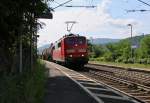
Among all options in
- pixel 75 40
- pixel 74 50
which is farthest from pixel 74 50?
pixel 75 40

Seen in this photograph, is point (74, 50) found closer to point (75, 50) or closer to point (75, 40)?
point (75, 50)

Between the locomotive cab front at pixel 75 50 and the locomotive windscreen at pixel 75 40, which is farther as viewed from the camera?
the locomotive windscreen at pixel 75 40

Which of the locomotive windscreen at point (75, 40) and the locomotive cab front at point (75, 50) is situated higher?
the locomotive windscreen at point (75, 40)

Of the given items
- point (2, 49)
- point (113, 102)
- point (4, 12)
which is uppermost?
point (4, 12)

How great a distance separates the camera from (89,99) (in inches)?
703

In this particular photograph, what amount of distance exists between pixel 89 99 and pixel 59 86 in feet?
18.5

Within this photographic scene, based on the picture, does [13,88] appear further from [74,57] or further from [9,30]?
[74,57]

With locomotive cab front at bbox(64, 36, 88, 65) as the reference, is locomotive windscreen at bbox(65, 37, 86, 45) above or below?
above

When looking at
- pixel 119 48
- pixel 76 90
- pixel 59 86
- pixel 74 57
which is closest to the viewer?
pixel 76 90

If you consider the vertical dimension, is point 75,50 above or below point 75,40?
below

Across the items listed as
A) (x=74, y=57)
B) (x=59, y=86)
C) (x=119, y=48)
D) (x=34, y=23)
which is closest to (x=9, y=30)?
(x=34, y=23)

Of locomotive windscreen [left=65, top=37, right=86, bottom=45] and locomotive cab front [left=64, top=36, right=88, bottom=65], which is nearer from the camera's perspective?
locomotive cab front [left=64, top=36, right=88, bottom=65]

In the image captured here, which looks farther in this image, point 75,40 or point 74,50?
point 75,40

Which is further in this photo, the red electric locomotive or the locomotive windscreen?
the locomotive windscreen
